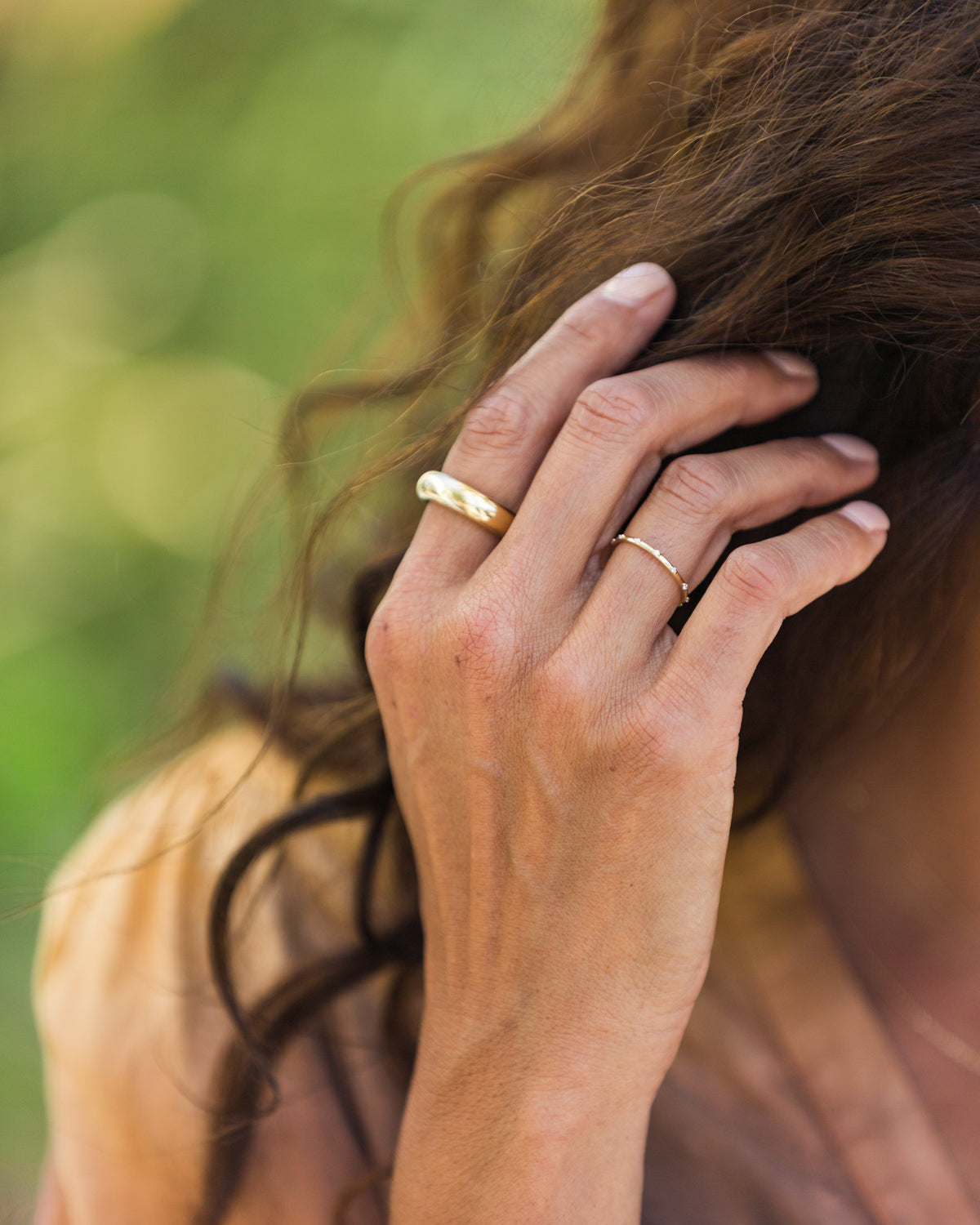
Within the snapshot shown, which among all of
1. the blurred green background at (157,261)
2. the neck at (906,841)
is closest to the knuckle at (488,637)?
the neck at (906,841)

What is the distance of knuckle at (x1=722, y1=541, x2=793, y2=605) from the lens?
0.90 m

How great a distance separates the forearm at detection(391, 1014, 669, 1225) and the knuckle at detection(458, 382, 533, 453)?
607mm

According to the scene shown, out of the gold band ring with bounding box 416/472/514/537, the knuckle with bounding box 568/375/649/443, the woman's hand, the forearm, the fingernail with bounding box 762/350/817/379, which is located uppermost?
the knuckle with bounding box 568/375/649/443

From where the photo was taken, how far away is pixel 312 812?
4.47ft

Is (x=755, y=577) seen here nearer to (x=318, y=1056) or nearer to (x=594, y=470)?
(x=594, y=470)

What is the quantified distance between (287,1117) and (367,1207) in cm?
16

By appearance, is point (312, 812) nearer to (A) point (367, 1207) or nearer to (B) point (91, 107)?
(A) point (367, 1207)

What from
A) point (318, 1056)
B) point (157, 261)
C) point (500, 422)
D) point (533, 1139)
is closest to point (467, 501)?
point (500, 422)

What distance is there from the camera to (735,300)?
98 cm

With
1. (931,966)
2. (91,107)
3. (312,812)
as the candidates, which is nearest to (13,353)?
(91,107)

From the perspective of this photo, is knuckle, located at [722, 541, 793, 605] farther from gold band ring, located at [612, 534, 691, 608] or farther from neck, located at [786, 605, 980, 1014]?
neck, located at [786, 605, 980, 1014]

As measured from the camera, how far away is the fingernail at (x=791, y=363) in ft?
3.41

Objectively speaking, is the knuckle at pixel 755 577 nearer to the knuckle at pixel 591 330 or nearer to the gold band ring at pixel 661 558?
the gold band ring at pixel 661 558

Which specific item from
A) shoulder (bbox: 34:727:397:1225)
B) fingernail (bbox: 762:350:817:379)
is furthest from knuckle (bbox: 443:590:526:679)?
shoulder (bbox: 34:727:397:1225)
